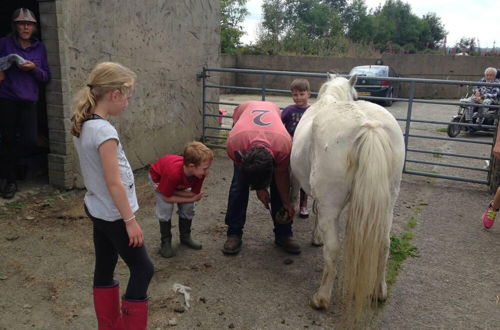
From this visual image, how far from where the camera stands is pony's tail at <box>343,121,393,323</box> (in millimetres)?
2367

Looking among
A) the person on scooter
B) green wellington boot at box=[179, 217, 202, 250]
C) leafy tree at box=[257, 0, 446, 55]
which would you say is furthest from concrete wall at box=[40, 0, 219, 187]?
leafy tree at box=[257, 0, 446, 55]

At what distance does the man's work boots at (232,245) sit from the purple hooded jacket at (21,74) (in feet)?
8.38

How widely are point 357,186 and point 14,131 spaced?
364 centimetres

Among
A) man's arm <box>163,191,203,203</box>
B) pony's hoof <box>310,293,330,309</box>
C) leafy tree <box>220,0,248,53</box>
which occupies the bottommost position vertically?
pony's hoof <box>310,293,330,309</box>

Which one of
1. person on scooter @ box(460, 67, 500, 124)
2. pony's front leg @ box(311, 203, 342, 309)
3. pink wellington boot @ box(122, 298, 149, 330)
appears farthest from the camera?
person on scooter @ box(460, 67, 500, 124)

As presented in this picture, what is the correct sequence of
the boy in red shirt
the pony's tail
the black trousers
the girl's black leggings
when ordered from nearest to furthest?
the girl's black leggings < the pony's tail < the boy in red shirt < the black trousers

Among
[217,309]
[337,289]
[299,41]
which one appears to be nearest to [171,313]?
[217,309]

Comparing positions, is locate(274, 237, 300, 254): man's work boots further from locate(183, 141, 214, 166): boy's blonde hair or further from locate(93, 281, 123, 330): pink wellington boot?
locate(93, 281, 123, 330): pink wellington boot

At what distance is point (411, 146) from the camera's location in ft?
26.2

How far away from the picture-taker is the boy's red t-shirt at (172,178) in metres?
3.08

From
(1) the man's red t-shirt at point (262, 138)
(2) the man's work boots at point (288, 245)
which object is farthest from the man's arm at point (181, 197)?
(2) the man's work boots at point (288, 245)

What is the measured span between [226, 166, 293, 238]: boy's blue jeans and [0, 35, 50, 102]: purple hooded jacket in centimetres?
239

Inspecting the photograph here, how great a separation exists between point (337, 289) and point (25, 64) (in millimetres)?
3565

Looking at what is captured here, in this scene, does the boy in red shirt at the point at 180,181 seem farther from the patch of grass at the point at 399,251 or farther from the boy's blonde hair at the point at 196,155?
the patch of grass at the point at 399,251
